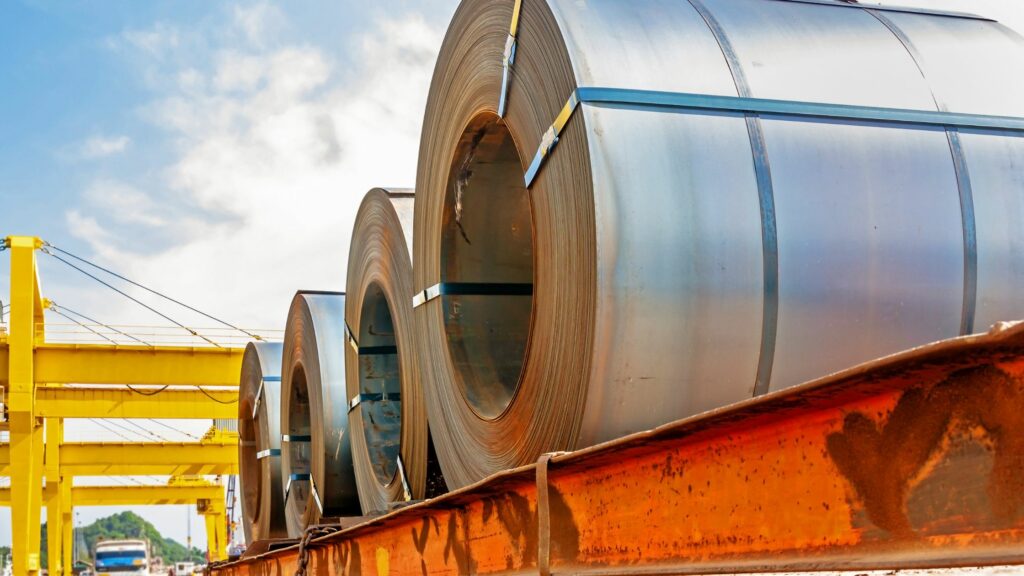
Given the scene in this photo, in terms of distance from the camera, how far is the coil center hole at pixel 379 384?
6117 mm

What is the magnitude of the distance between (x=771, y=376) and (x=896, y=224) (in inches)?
20.7

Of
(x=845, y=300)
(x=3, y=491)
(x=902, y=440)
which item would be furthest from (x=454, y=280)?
(x=3, y=491)

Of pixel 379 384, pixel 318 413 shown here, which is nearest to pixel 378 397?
pixel 379 384

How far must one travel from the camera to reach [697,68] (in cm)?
291

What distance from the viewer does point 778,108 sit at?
2.89 metres

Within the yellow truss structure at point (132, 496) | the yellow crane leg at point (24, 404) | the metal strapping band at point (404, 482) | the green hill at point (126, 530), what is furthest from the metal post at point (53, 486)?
the green hill at point (126, 530)

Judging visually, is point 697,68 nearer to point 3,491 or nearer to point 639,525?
point 639,525

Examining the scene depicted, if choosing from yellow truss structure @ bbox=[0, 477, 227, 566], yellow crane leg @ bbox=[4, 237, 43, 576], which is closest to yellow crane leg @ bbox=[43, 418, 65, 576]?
yellow crane leg @ bbox=[4, 237, 43, 576]

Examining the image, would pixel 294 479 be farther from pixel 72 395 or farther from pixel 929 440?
pixel 72 395

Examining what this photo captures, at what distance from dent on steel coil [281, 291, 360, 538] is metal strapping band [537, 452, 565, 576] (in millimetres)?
4919

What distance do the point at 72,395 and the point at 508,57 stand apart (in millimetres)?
20385

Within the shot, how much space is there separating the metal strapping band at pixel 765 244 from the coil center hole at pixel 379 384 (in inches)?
135

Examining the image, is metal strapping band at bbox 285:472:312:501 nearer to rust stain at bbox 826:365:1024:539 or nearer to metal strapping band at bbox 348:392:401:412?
metal strapping band at bbox 348:392:401:412

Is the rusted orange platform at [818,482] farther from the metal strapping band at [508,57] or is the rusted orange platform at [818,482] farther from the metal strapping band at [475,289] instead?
the metal strapping band at [475,289]
